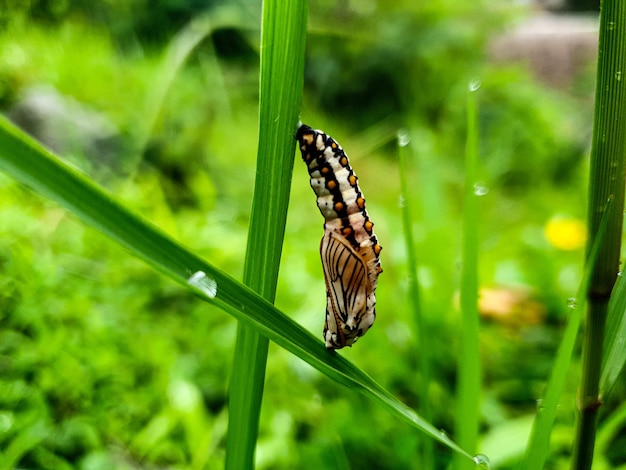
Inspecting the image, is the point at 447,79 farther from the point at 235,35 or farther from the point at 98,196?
the point at 98,196

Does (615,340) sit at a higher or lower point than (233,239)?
lower

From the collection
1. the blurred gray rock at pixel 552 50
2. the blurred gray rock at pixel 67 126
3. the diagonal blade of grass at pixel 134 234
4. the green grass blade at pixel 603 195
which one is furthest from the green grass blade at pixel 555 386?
the blurred gray rock at pixel 552 50

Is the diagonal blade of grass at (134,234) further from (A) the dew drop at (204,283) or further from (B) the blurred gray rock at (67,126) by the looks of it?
(B) the blurred gray rock at (67,126)

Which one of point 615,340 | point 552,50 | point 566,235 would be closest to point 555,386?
point 615,340

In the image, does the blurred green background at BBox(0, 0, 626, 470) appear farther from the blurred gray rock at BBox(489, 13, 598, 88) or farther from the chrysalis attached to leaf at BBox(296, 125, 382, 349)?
the blurred gray rock at BBox(489, 13, 598, 88)

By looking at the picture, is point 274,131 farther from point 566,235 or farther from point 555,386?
point 566,235

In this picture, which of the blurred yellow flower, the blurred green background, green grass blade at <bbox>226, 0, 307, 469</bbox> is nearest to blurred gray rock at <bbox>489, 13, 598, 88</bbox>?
the blurred green background

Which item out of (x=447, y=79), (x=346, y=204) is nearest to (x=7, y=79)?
(x=346, y=204)
